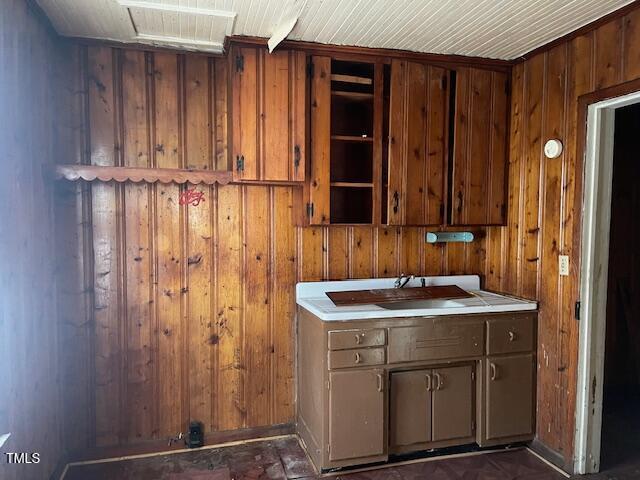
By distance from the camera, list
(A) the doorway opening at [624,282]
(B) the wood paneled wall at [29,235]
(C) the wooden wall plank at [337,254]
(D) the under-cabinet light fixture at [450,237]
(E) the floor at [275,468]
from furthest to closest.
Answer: (A) the doorway opening at [624,282] < (D) the under-cabinet light fixture at [450,237] < (C) the wooden wall plank at [337,254] < (E) the floor at [275,468] < (B) the wood paneled wall at [29,235]

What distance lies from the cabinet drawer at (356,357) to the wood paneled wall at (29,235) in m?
1.42

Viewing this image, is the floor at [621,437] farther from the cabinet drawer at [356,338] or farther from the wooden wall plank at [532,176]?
the cabinet drawer at [356,338]

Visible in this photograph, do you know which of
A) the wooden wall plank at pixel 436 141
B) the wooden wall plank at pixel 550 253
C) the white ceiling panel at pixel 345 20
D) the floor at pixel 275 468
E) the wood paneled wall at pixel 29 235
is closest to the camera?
the wood paneled wall at pixel 29 235

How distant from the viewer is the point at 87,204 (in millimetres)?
2551

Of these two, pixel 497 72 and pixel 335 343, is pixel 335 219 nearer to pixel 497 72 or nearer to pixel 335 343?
pixel 335 343

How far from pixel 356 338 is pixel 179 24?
1.90 m

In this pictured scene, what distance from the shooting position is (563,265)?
2.52 metres

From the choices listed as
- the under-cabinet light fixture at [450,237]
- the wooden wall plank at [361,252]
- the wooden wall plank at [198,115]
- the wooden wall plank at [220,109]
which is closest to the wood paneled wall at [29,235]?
the wooden wall plank at [198,115]

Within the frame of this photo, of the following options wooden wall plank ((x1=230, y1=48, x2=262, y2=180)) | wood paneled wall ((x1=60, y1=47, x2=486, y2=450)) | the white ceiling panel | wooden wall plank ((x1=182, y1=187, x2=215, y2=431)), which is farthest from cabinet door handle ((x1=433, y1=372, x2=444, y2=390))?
the white ceiling panel

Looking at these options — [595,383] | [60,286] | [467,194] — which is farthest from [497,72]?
[60,286]

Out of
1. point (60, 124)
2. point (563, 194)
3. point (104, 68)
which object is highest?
point (104, 68)

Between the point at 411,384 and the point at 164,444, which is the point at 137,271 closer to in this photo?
the point at 164,444

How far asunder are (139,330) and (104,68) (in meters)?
1.53

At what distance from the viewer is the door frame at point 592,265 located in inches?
93.0
